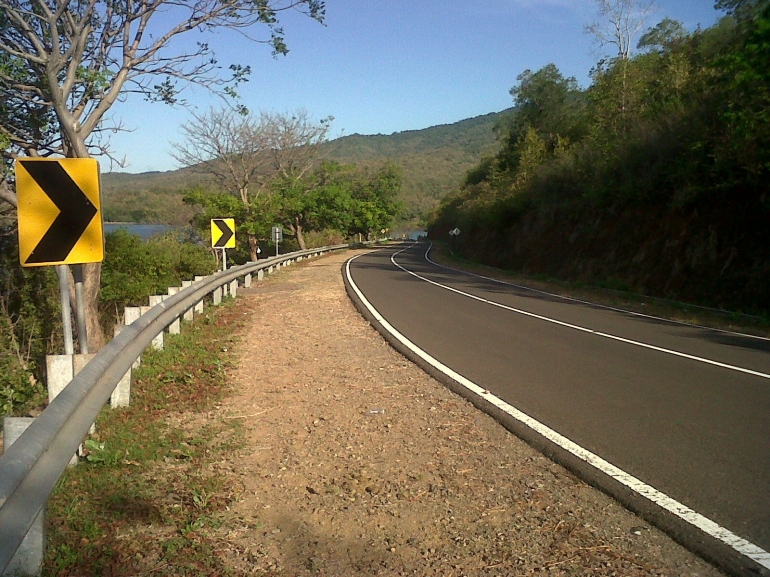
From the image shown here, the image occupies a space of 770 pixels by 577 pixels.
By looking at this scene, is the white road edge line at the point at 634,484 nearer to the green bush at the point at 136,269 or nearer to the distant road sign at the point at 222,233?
the distant road sign at the point at 222,233

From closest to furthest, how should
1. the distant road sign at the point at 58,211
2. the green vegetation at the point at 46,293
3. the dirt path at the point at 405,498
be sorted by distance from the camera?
the dirt path at the point at 405,498
the distant road sign at the point at 58,211
the green vegetation at the point at 46,293

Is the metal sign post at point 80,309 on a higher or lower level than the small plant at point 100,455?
higher

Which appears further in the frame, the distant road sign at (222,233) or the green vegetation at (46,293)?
the distant road sign at (222,233)

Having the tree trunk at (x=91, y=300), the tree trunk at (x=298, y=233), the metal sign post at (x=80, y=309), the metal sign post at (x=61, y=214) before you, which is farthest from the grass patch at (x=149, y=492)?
the tree trunk at (x=298, y=233)

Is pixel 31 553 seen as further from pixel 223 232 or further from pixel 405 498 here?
pixel 223 232

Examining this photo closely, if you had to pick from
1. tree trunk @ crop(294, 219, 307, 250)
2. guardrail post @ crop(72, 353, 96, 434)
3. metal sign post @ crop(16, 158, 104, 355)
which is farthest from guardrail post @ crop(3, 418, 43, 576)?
tree trunk @ crop(294, 219, 307, 250)

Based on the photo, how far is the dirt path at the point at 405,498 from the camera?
12.2ft

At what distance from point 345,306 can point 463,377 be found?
7.81 metres

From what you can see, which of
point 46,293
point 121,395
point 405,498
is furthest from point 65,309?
point 46,293

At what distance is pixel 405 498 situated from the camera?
4.56 meters

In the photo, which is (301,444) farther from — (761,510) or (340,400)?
(761,510)

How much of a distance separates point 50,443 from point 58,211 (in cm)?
215

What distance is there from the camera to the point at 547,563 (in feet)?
12.1

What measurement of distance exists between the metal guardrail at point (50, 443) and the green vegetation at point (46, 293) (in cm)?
356
